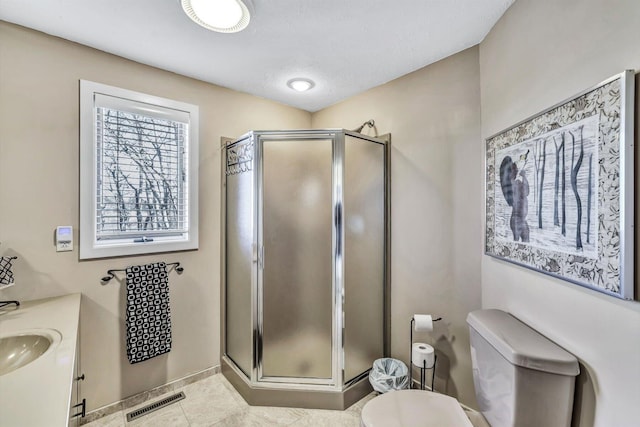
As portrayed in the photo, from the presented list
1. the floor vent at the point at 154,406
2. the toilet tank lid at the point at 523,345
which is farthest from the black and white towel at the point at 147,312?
the toilet tank lid at the point at 523,345

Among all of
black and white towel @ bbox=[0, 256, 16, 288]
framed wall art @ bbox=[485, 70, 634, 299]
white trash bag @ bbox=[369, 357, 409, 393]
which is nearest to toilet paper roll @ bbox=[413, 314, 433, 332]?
white trash bag @ bbox=[369, 357, 409, 393]

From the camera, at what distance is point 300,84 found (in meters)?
2.28

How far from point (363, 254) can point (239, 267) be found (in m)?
0.97

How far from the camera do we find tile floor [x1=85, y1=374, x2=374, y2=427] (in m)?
1.77

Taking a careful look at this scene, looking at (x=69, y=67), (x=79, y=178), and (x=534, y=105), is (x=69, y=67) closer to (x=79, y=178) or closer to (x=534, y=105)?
(x=79, y=178)

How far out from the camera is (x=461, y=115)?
1.81m

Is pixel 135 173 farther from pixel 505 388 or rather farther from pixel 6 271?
pixel 505 388

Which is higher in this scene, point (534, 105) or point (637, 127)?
point (534, 105)

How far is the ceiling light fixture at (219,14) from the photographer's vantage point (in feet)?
4.38

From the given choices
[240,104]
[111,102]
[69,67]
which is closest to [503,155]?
[240,104]

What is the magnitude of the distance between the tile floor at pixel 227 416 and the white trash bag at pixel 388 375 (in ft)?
0.75

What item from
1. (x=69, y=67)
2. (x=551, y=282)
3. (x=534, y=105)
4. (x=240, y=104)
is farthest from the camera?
(x=240, y=104)

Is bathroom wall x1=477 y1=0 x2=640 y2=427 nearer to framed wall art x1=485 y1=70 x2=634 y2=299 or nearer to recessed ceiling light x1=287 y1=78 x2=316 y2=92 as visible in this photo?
framed wall art x1=485 y1=70 x2=634 y2=299

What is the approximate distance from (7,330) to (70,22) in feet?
5.27
